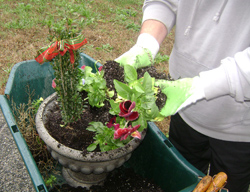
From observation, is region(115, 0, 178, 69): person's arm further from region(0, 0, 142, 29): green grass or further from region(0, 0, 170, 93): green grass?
region(0, 0, 142, 29): green grass

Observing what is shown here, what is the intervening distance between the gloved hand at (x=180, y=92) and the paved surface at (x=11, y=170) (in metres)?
1.33

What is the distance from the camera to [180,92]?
116 centimetres

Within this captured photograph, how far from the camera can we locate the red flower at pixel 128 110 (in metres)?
0.95

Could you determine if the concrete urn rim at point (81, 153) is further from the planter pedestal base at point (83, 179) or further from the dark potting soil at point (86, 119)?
the planter pedestal base at point (83, 179)

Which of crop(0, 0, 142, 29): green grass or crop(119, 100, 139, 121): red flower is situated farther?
crop(0, 0, 142, 29): green grass

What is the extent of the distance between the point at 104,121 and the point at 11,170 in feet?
3.82

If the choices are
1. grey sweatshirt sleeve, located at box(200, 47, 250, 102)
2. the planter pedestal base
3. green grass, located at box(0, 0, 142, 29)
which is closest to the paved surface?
the planter pedestal base

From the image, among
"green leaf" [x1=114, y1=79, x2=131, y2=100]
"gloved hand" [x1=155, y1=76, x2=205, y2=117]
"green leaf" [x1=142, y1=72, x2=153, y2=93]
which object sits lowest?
"gloved hand" [x1=155, y1=76, x2=205, y2=117]

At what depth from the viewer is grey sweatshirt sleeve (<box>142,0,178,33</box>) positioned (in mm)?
1386

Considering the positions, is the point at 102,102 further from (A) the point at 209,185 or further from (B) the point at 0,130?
(B) the point at 0,130

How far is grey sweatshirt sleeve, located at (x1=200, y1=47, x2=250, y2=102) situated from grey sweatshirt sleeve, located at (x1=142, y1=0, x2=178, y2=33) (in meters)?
0.48

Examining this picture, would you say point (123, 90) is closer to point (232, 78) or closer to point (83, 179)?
point (232, 78)

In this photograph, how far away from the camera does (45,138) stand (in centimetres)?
112

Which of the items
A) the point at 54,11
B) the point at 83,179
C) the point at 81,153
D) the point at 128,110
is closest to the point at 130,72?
the point at 128,110
